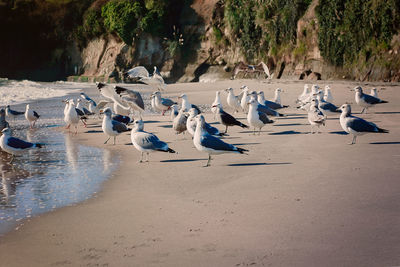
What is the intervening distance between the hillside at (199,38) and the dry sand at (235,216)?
74.3 ft

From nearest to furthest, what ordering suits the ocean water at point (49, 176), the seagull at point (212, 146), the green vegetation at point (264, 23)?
the ocean water at point (49, 176) → the seagull at point (212, 146) → the green vegetation at point (264, 23)

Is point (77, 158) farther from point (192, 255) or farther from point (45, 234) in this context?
point (192, 255)

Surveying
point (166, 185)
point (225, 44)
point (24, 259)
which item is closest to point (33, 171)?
point (166, 185)

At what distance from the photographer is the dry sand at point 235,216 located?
4.65 metres

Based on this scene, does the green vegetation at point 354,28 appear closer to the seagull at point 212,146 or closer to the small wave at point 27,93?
the small wave at point 27,93

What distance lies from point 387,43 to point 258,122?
21.0 m

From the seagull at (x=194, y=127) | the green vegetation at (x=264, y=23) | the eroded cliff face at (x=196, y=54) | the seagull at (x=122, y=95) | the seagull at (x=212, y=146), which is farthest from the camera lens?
the green vegetation at (x=264, y=23)

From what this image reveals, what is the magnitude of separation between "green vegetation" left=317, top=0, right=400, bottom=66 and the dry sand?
2201 cm

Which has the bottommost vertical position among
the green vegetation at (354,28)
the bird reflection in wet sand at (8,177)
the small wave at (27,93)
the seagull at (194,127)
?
the small wave at (27,93)

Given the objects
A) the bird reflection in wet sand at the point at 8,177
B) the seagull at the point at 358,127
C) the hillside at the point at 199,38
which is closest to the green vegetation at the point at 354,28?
the hillside at the point at 199,38

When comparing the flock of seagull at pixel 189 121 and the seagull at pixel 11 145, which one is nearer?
the flock of seagull at pixel 189 121

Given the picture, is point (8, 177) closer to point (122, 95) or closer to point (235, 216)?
point (235, 216)

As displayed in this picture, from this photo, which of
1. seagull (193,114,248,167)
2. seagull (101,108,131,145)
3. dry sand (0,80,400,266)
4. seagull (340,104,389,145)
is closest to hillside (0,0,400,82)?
seagull (340,104,389,145)

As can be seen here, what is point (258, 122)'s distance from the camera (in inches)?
467
